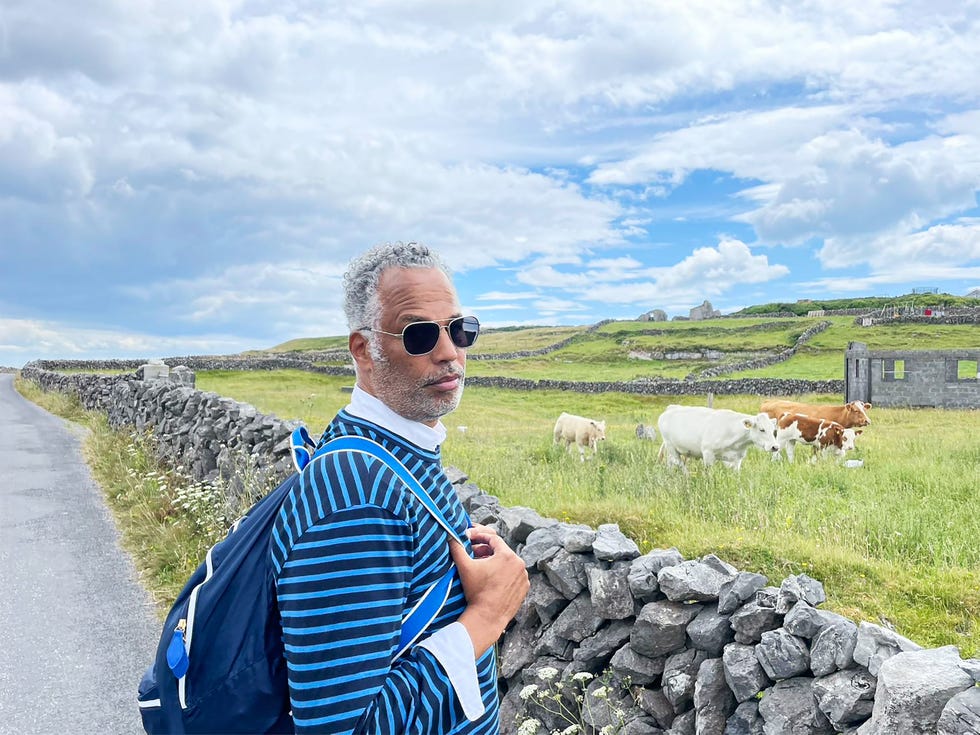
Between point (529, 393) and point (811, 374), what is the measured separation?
2090 cm

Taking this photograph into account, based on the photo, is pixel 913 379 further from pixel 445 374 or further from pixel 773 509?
pixel 445 374

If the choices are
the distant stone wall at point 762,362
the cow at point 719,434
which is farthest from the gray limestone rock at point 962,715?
the distant stone wall at point 762,362

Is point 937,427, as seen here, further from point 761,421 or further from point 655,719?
point 655,719

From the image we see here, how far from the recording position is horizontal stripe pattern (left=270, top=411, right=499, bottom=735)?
1.85 meters

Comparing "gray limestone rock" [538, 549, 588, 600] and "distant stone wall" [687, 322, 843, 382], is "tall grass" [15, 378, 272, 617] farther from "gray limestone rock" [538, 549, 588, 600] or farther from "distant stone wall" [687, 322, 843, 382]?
"distant stone wall" [687, 322, 843, 382]

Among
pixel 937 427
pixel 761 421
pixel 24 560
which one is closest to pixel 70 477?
pixel 24 560

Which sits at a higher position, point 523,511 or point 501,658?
point 523,511

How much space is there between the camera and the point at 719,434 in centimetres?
1209

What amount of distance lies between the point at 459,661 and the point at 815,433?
628 inches

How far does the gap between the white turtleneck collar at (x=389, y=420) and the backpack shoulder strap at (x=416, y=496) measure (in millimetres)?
134

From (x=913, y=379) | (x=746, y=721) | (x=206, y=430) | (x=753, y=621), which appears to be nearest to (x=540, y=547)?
(x=753, y=621)

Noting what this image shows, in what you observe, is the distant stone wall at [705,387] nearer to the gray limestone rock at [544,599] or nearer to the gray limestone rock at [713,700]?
the gray limestone rock at [544,599]

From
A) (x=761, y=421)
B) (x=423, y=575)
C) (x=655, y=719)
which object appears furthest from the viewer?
(x=761, y=421)

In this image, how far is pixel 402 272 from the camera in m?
2.30
